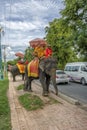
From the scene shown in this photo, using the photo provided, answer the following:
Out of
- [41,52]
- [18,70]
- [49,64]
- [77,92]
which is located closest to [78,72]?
[18,70]

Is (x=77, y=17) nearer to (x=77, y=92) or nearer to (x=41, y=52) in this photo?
(x=77, y=92)

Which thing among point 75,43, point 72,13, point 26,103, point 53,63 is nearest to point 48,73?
point 53,63

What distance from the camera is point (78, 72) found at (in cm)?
3753

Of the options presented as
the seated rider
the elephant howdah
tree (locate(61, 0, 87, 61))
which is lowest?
the elephant howdah

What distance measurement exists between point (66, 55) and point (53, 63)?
3913cm

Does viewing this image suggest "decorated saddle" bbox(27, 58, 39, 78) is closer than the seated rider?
No

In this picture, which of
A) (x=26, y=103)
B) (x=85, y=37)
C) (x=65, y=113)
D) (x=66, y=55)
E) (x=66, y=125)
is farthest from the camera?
(x=66, y=55)

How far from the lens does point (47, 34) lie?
56500 millimetres

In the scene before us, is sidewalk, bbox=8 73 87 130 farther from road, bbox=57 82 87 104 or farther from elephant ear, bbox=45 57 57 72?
road, bbox=57 82 87 104

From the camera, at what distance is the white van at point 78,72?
117 ft

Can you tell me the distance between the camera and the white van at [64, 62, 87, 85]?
117 feet

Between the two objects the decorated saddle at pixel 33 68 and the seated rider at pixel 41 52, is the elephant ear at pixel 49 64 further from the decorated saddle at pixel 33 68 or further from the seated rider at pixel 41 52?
the decorated saddle at pixel 33 68

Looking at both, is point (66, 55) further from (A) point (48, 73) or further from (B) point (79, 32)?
(A) point (48, 73)

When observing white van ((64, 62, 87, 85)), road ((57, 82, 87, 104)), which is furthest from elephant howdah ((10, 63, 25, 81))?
road ((57, 82, 87, 104))
